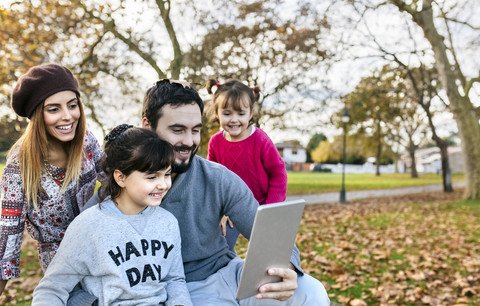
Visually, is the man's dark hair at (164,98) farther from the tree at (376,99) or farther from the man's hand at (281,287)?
the tree at (376,99)

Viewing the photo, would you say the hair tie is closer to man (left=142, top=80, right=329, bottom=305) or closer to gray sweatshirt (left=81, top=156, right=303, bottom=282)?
man (left=142, top=80, right=329, bottom=305)

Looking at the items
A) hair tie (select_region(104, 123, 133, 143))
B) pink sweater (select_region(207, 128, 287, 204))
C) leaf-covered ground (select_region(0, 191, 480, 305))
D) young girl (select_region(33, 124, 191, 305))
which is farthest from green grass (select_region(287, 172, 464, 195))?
young girl (select_region(33, 124, 191, 305))

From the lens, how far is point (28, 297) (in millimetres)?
5207

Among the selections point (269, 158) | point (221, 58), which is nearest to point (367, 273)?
point (269, 158)

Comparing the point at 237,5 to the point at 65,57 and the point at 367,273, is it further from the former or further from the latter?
the point at 367,273

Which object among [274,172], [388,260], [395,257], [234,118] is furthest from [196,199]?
[395,257]

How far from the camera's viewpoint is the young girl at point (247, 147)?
371 cm

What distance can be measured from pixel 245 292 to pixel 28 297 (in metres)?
4.25

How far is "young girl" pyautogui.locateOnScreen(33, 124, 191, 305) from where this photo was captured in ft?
6.56

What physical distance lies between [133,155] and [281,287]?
0.96 meters

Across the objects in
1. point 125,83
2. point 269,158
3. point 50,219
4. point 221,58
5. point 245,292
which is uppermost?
point 221,58

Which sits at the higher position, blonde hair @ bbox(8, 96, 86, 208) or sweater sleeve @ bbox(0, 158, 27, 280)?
blonde hair @ bbox(8, 96, 86, 208)

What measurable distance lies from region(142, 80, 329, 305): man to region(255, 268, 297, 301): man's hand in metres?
0.22

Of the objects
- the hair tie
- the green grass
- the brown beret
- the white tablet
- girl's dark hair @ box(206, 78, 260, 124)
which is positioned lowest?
the green grass
